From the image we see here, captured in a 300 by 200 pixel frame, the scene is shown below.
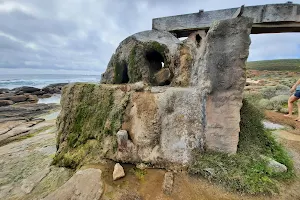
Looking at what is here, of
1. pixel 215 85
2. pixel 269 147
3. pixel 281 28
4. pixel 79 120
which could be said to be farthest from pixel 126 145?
pixel 281 28

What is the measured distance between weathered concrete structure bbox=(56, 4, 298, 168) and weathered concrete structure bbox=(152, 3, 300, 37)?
1.6 inches

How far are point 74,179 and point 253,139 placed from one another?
396cm

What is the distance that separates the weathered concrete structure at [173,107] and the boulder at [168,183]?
284mm

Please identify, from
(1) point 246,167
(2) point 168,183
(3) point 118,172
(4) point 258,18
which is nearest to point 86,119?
(3) point 118,172

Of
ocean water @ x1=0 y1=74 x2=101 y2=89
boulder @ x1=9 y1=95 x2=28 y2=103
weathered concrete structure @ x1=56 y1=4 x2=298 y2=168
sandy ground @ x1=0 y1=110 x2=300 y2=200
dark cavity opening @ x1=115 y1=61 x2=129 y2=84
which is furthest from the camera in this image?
ocean water @ x1=0 y1=74 x2=101 y2=89

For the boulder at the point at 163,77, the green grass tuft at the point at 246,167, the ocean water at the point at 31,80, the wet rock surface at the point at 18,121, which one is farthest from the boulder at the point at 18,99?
the green grass tuft at the point at 246,167

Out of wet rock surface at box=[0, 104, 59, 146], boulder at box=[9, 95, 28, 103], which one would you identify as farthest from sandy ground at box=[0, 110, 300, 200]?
boulder at box=[9, 95, 28, 103]

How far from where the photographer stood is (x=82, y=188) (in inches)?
135

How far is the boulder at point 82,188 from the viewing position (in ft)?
10.8

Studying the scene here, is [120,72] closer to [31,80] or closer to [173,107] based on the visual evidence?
[173,107]

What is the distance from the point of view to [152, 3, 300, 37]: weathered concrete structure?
155 inches

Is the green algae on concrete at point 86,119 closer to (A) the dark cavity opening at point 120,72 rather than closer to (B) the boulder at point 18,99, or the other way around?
(A) the dark cavity opening at point 120,72

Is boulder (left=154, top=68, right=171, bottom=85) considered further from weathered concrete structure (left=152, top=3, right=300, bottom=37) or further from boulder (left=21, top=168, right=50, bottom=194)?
boulder (left=21, top=168, right=50, bottom=194)

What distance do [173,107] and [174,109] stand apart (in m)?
0.05
